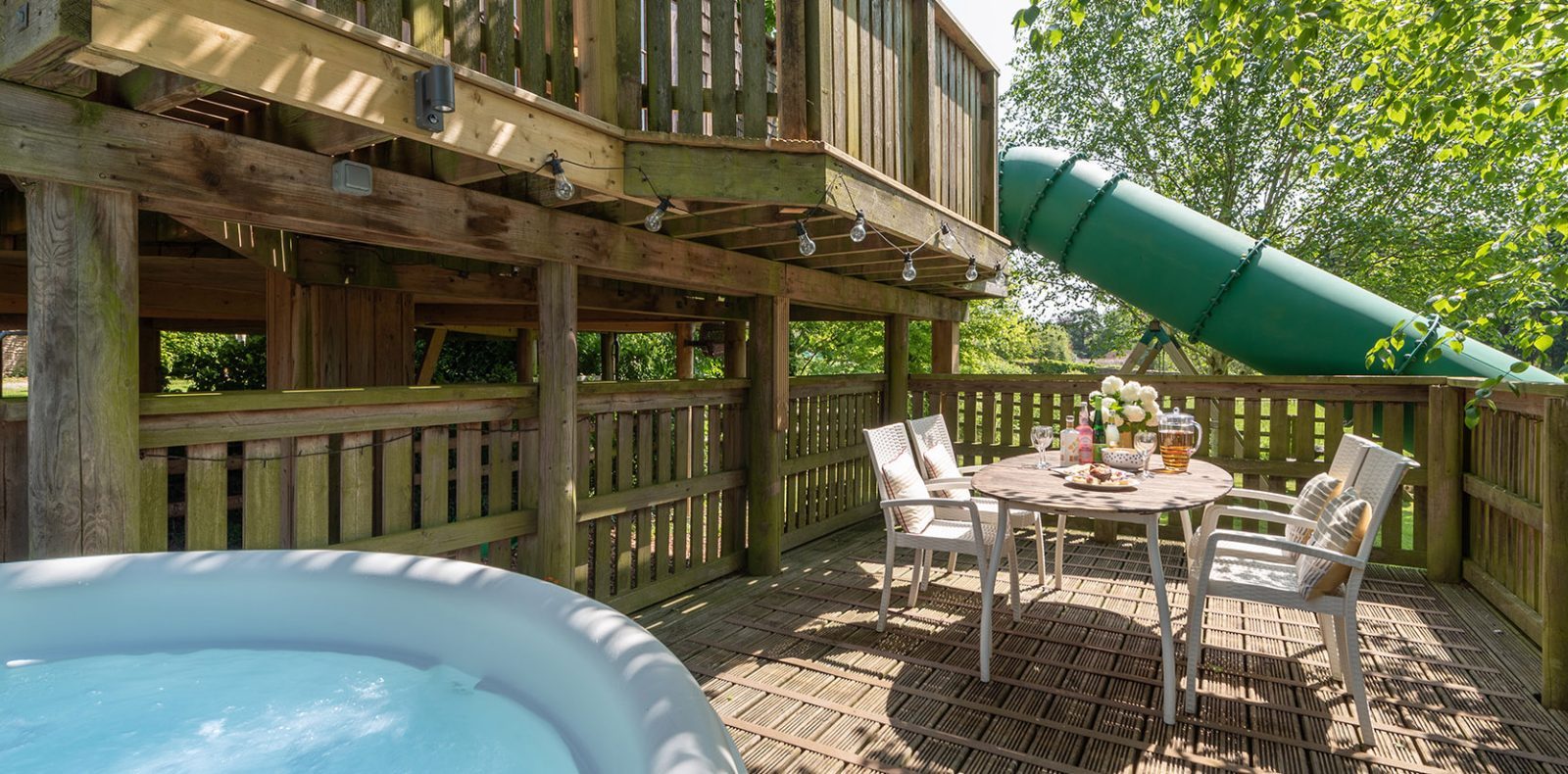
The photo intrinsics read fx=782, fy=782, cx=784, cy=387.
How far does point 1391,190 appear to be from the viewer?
36.6 feet

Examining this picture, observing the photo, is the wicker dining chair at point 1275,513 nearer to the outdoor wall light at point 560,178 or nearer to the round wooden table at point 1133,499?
the round wooden table at point 1133,499

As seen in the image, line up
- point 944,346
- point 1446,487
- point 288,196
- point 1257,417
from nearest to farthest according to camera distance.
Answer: point 288,196 < point 1446,487 < point 1257,417 < point 944,346

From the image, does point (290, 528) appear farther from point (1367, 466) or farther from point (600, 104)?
point (1367, 466)

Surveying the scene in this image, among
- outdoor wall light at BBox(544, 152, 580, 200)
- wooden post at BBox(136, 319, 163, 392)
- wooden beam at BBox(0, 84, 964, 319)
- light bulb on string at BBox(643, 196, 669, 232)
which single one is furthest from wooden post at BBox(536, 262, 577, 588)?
wooden post at BBox(136, 319, 163, 392)

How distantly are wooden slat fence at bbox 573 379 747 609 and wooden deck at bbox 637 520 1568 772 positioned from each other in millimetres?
215

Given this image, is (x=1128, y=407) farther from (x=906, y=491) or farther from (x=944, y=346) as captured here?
(x=944, y=346)

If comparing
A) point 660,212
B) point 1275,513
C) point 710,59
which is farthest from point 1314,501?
point 710,59

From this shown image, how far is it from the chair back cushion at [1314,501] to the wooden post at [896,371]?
3.27 meters

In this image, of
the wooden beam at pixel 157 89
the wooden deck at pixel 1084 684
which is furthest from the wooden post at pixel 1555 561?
the wooden beam at pixel 157 89

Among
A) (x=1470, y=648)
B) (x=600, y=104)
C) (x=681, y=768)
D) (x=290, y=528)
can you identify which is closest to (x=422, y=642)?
(x=290, y=528)

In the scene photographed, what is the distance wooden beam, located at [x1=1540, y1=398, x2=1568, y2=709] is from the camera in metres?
2.79

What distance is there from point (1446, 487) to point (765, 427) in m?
3.98

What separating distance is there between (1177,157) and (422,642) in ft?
45.4

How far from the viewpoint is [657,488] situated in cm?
403
